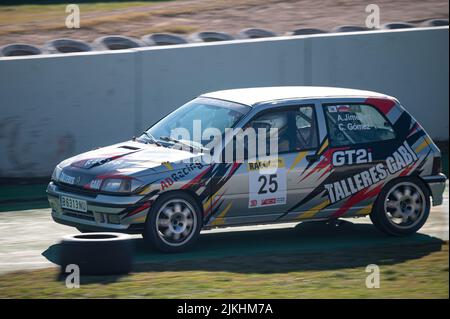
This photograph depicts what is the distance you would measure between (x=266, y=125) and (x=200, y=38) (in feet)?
25.3

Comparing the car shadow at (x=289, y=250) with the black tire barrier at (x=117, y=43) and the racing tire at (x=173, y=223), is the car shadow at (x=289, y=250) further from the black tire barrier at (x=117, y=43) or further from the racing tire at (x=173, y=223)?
the black tire barrier at (x=117, y=43)

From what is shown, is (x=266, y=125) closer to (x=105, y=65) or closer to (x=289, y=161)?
(x=289, y=161)

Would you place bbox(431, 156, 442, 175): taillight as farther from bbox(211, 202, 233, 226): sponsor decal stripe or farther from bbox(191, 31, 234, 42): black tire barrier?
bbox(191, 31, 234, 42): black tire barrier

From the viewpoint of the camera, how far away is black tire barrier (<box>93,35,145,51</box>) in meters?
17.2

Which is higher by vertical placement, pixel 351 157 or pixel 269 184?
pixel 351 157

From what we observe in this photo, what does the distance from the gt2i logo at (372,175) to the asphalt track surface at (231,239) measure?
0.62 m

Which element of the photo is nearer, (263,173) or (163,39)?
(263,173)

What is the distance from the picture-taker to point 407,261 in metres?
10.3

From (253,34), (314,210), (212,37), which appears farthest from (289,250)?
(253,34)

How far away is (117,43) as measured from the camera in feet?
57.0

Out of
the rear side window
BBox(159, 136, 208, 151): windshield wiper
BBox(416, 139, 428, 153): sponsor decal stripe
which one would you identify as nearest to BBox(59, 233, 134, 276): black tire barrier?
BBox(159, 136, 208, 151): windshield wiper

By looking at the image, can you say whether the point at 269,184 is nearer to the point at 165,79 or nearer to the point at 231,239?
the point at 231,239

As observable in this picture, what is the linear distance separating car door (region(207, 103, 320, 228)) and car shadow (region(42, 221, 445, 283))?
1.46 feet

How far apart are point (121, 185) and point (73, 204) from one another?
64 centimetres
